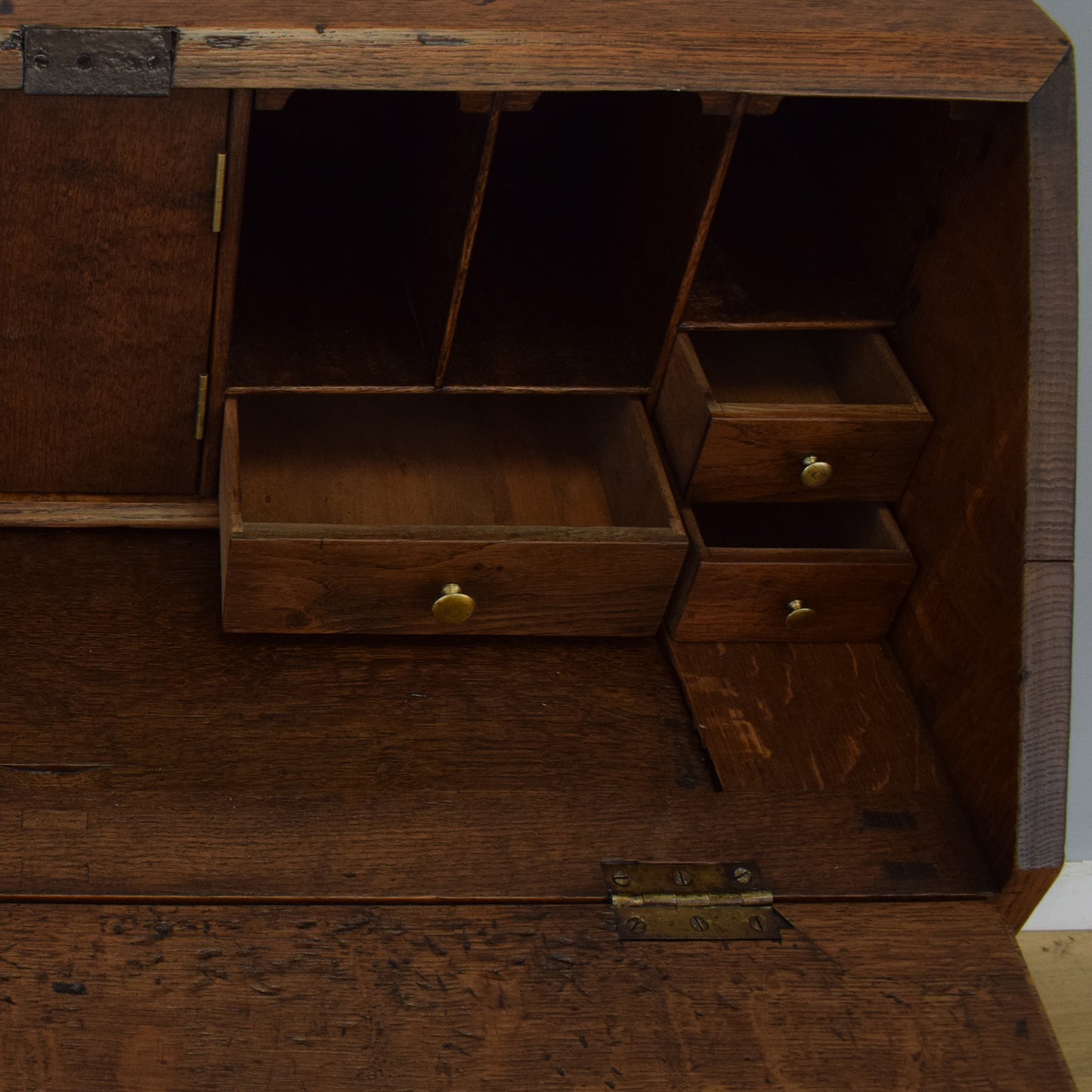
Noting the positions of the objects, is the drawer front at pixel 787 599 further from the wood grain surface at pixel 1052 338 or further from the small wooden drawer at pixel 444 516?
the wood grain surface at pixel 1052 338

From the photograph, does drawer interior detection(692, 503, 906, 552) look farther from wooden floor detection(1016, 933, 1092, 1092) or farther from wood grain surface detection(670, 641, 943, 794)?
wooden floor detection(1016, 933, 1092, 1092)

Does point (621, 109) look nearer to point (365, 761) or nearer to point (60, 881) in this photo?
point (365, 761)

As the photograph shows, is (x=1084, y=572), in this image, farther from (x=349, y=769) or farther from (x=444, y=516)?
(x=349, y=769)

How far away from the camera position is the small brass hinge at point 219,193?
1.29 metres

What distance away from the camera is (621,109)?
66.9 inches

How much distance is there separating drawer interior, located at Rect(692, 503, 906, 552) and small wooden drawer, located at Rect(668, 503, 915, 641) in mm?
34

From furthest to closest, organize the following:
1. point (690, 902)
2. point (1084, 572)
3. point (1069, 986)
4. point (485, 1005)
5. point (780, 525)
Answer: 1. point (1084, 572)
2. point (1069, 986)
3. point (780, 525)
4. point (690, 902)
5. point (485, 1005)

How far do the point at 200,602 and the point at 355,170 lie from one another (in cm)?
66

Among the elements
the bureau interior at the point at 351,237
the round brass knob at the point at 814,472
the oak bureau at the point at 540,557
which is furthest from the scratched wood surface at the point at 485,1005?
the bureau interior at the point at 351,237

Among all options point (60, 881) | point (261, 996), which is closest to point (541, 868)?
point (261, 996)

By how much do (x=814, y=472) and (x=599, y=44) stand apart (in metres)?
0.52

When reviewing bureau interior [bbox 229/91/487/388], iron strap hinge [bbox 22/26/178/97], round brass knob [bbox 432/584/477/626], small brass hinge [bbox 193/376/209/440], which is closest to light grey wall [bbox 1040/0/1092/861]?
bureau interior [bbox 229/91/487/388]

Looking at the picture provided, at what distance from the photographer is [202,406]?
1.47 meters

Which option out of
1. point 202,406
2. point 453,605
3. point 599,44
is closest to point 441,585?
point 453,605
